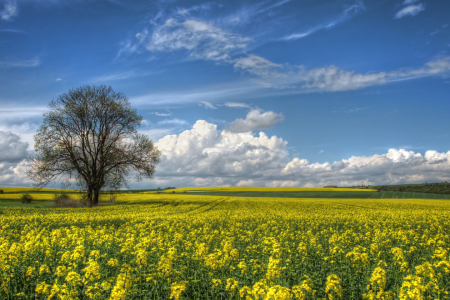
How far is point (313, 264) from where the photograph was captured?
30.9 feet

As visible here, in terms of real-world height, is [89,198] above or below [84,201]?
above

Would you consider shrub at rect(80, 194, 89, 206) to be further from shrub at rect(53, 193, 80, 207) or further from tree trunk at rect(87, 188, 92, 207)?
shrub at rect(53, 193, 80, 207)

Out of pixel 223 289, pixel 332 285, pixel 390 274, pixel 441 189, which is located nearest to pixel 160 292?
pixel 223 289

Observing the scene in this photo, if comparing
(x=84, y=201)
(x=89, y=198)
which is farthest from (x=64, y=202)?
(x=89, y=198)

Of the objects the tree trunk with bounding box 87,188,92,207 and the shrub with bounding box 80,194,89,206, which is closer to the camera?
the tree trunk with bounding box 87,188,92,207

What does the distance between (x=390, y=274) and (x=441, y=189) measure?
3931 inches

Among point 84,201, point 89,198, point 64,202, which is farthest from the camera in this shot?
point 84,201

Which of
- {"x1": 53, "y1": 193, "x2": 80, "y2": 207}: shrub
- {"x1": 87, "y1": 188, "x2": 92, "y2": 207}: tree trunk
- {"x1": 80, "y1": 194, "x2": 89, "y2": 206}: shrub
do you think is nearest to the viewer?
{"x1": 53, "y1": 193, "x2": 80, "y2": 207}: shrub

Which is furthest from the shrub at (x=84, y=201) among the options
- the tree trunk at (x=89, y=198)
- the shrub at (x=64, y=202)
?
the shrub at (x=64, y=202)

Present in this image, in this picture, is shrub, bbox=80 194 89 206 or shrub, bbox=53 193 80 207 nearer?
shrub, bbox=53 193 80 207

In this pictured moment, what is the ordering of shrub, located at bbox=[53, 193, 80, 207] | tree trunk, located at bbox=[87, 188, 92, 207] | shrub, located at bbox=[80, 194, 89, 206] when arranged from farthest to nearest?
shrub, located at bbox=[80, 194, 89, 206] < tree trunk, located at bbox=[87, 188, 92, 207] < shrub, located at bbox=[53, 193, 80, 207]

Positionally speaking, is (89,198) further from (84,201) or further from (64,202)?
(64,202)

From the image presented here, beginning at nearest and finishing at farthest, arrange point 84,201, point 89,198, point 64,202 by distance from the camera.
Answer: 1. point 64,202
2. point 89,198
3. point 84,201

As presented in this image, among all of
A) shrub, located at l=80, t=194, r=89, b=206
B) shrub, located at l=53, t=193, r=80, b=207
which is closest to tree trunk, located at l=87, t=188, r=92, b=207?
shrub, located at l=80, t=194, r=89, b=206
